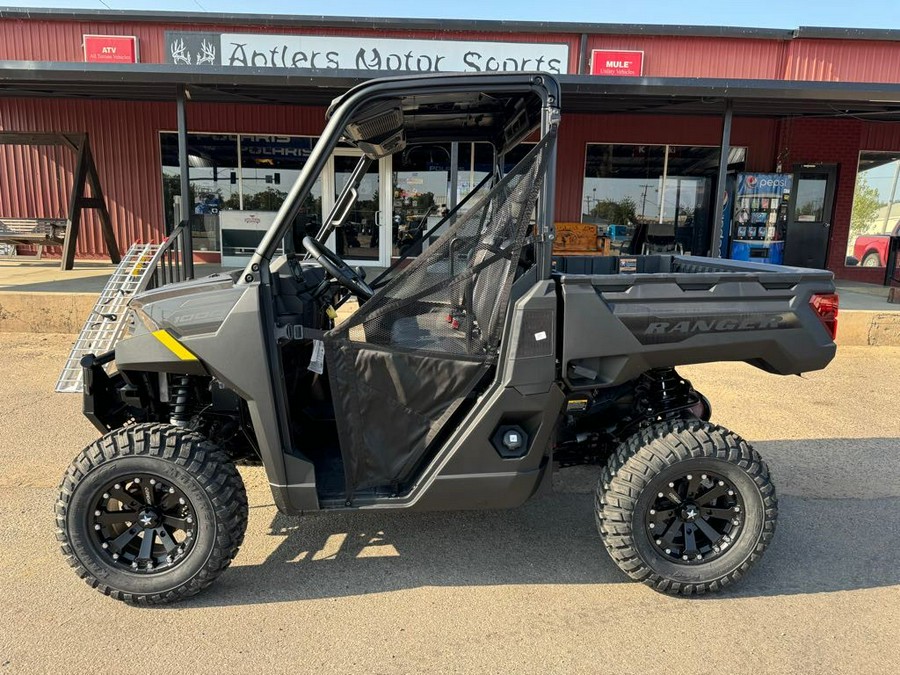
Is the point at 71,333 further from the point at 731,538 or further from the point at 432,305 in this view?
the point at 731,538

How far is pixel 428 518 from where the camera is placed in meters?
3.52

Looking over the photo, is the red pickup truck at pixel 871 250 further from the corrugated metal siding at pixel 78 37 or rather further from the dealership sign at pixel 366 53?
the dealership sign at pixel 366 53

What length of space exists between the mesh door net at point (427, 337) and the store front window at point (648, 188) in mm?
10977

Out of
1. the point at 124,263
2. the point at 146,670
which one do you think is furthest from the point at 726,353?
the point at 124,263

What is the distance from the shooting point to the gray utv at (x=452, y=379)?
2.59 meters

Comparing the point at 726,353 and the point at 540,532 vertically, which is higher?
the point at 726,353

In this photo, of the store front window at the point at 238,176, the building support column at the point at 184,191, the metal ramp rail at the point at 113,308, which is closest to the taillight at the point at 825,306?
the metal ramp rail at the point at 113,308

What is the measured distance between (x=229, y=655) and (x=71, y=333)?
714cm

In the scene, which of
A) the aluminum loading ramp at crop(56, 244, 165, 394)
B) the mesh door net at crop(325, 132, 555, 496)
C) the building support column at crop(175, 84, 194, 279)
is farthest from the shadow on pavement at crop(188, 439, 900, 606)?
the building support column at crop(175, 84, 194, 279)

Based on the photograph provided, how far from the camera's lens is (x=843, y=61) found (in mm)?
12461

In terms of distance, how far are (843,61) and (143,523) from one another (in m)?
14.9

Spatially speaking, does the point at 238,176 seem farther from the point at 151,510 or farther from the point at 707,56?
the point at 151,510

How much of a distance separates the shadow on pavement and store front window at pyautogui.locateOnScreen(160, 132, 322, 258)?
10.4 m

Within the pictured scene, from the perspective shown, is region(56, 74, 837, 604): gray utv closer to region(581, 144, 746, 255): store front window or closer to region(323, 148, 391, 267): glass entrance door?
region(323, 148, 391, 267): glass entrance door
